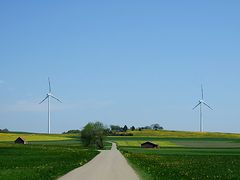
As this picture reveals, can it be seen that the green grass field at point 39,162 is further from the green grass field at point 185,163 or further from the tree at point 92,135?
the tree at point 92,135

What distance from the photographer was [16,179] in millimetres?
28141

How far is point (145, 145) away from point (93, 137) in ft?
45.0

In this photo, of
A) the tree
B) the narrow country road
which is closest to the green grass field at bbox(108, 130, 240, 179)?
the narrow country road

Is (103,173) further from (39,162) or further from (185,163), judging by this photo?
(185,163)

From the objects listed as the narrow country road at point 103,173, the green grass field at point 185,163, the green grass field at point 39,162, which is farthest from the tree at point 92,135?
the narrow country road at point 103,173

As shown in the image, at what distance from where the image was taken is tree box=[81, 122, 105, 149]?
13138 cm

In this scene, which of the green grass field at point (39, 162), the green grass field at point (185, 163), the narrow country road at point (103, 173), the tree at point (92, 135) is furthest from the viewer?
the tree at point (92, 135)

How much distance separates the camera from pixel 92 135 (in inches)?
5197

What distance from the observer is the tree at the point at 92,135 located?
131375 millimetres

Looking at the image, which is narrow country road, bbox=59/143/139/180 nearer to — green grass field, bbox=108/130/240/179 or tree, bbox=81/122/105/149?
green grass field, bbox=108/130/240/179

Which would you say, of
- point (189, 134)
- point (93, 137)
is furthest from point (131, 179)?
point (189, 134)

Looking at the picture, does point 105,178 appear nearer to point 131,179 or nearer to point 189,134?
point 131,179

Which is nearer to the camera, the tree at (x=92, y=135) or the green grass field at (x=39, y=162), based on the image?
the green grass field at (x=39, y=162)

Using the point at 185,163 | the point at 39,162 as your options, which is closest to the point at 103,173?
the point at 39,162
